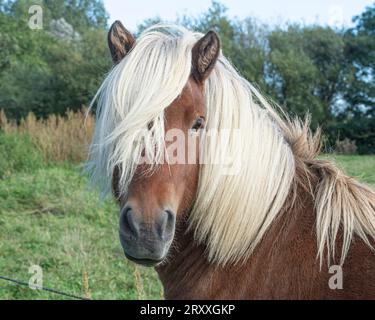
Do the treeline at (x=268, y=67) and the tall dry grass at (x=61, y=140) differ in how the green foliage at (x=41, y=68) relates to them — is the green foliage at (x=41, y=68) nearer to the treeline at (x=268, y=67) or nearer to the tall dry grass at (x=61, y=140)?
the treeline at (x=268, y=67)

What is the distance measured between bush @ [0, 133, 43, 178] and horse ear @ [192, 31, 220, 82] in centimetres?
960

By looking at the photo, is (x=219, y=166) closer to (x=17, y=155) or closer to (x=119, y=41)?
(x=119, y=41)

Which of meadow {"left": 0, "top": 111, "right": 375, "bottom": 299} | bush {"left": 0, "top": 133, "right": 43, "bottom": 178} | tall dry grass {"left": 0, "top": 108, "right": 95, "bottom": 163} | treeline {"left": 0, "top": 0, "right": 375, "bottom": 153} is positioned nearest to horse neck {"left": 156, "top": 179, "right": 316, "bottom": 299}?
meadow {"left": 0, "top": 111, "right": 375, "bottom": 299}

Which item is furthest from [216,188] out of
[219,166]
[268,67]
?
[268,67]

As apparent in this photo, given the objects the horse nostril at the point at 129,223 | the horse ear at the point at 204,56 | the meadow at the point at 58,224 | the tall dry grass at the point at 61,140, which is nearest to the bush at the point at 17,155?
the meadow at the point at 58,224

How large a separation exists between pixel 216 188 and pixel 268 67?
22733 mm

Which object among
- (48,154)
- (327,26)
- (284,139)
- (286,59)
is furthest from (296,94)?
(284,139)

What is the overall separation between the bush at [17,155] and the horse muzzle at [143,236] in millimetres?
9753

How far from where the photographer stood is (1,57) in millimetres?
25703

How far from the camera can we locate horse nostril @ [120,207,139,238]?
1.92 m

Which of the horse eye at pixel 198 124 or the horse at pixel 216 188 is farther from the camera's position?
the horse eye at pixel 198 124

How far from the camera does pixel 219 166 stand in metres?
2.19

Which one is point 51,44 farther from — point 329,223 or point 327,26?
point 329,223

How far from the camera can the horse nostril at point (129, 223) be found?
75.6 inches
